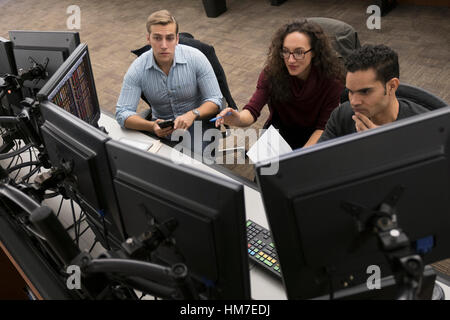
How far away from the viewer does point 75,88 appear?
5.62 feet

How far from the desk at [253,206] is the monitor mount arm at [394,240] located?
33cm

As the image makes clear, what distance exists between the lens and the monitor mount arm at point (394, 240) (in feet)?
2.83

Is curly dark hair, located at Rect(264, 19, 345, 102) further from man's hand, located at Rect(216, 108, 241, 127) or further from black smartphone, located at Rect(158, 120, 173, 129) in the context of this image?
black smartphone, located at Rect(158, 120, 173, 129)

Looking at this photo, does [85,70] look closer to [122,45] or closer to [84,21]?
[122,45]

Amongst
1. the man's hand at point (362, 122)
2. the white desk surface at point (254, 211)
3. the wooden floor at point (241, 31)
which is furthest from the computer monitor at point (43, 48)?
the wooden floor at point (241, 31)

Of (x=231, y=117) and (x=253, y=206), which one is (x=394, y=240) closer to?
(x=253, y=206)

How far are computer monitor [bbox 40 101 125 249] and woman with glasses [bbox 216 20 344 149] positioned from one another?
0.81 m

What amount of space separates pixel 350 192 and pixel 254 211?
0.71 metres

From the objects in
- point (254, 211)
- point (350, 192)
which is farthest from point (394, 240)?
point (254, 211)

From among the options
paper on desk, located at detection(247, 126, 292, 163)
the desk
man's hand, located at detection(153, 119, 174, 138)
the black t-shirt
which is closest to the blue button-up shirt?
the desk

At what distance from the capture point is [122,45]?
5145mm

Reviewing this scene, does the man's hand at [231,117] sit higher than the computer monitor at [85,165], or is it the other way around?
the computer monitor at [85,165]

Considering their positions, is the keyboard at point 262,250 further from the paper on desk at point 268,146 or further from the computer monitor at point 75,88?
the computer monitor at point 75,88
